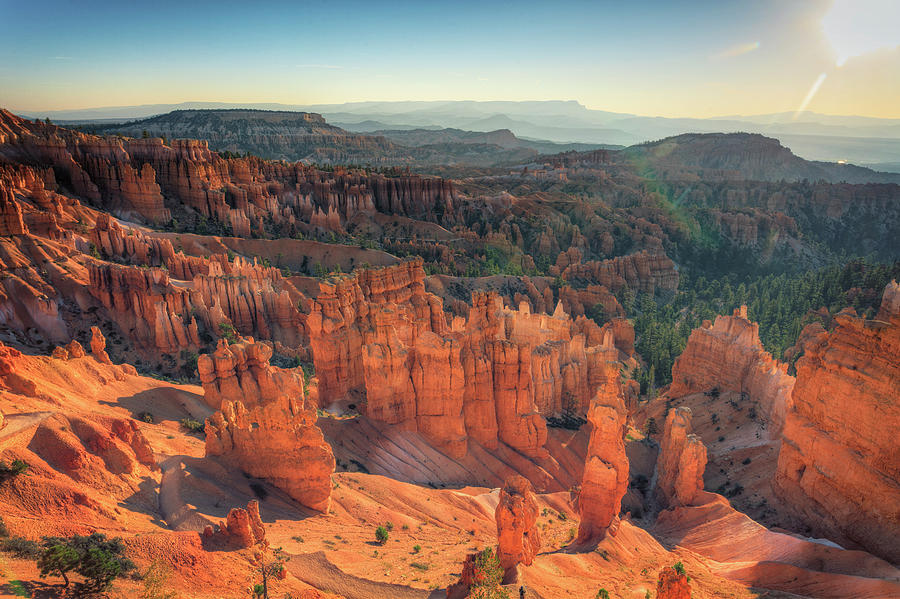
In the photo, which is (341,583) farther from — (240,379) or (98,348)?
(98,348)

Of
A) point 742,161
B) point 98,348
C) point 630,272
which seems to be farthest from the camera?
point 742,161

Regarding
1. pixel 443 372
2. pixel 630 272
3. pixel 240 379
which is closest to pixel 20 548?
pixel 240 379

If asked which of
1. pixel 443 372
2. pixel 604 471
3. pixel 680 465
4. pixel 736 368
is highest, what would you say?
pixel 443 372

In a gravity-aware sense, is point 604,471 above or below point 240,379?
below

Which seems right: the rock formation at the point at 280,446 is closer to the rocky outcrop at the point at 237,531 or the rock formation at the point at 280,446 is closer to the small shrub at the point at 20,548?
the rocky outcrop at the point at 237,531

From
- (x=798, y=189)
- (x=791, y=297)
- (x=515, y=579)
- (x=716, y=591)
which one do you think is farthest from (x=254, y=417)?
(x=798, y=189)

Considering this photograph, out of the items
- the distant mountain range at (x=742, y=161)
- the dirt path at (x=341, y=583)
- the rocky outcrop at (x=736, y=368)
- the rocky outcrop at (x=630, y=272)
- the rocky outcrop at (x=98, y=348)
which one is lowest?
the rocky outcrop at (x=630, y=272)

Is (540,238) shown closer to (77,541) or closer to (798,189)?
(798,189)

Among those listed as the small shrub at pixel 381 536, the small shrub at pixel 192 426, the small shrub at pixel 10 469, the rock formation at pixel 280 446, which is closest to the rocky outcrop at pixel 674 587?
the small shrub at pixel 381 536
